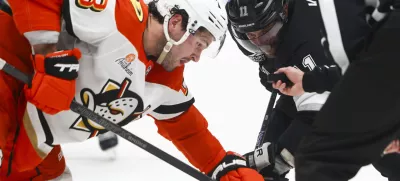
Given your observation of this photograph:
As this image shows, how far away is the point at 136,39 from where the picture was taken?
5.47 feet

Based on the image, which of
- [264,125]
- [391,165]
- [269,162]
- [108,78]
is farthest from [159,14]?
[391,165]

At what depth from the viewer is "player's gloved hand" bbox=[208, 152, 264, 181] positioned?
74.1 inches

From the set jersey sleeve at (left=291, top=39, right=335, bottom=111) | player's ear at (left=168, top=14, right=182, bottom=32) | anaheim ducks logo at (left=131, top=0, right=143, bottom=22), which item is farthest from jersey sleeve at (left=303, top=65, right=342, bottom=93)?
anaheim ducks logo at (left=131, top=0, right=143, bottom=22)

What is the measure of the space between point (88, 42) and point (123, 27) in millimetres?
102

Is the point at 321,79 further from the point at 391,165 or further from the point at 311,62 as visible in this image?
the point at 391,165

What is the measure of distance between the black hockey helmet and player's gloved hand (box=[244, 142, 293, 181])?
411 millimetres

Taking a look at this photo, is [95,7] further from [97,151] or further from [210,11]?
[97,151]

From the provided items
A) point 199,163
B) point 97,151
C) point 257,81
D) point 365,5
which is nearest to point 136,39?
point 199,163

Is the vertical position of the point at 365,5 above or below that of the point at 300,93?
above

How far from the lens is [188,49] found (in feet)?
5.79

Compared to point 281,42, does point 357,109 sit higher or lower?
higher

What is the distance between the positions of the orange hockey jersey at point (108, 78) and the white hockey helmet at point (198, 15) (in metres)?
0.07

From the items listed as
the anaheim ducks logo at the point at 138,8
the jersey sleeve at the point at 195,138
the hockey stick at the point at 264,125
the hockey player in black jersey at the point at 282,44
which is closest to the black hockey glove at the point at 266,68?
the hockey player in black jersey at the point at 282,44

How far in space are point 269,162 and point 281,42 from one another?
404mm
